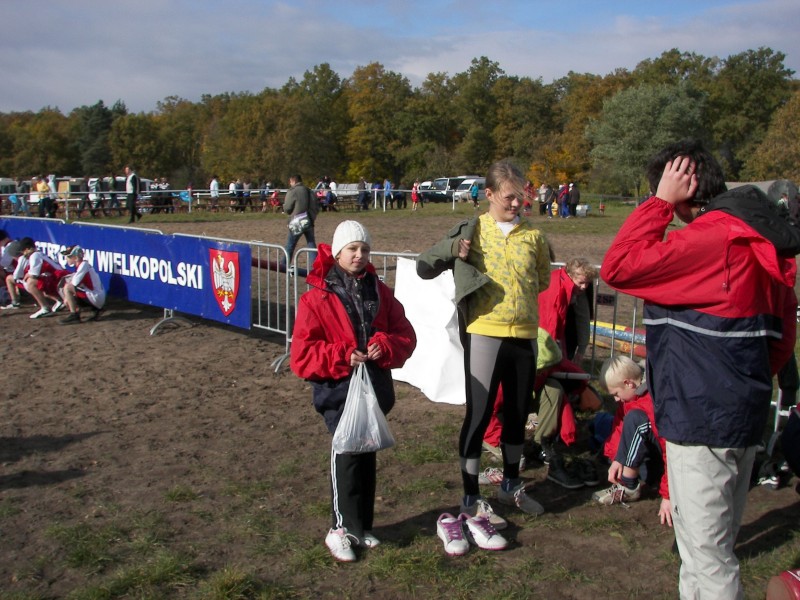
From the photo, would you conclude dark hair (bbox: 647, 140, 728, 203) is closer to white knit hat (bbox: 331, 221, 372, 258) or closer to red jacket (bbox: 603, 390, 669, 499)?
white knit hat (bbox: 331, 221, 372, 258)

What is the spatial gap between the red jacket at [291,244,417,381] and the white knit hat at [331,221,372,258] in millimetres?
50

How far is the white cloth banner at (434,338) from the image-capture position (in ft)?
22.5

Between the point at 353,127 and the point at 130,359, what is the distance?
74001mm

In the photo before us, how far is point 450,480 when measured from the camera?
5152mm

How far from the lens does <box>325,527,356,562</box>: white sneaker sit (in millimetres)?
4020

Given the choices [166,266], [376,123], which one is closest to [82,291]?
[166,266]

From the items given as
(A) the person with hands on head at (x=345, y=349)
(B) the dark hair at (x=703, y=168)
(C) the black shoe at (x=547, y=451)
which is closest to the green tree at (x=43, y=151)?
(C) the black shoe at (x=547, y=451)

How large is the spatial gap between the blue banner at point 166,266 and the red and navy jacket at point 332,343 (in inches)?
168

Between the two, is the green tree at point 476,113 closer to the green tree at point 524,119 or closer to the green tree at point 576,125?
the green tree at point 524,119

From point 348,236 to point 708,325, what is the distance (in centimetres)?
197

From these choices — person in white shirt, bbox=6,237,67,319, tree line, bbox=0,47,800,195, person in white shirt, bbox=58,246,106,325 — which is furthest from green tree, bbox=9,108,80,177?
person in white shirt, bbox=58,246,106,325

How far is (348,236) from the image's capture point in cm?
414

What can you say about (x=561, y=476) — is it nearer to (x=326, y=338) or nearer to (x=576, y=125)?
(x=326, y=338)

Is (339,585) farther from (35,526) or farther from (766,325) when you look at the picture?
(766,325)
